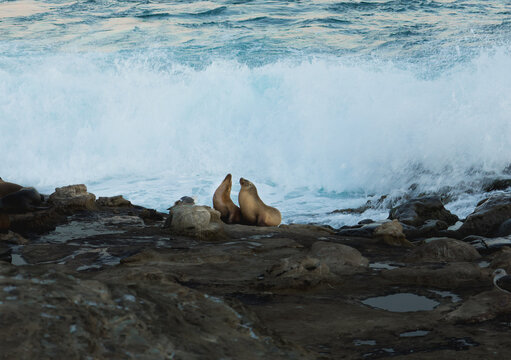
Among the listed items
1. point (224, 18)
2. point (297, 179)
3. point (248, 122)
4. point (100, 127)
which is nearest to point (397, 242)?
point (297, 179)

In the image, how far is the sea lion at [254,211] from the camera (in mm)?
7078

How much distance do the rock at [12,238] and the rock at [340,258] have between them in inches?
95.1

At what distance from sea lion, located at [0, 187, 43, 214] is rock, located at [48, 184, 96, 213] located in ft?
1.13

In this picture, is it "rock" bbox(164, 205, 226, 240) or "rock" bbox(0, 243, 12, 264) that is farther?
"rock" bbox(164, 205, 226, 240)

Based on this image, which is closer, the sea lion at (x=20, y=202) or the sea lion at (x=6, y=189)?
the sea lion at (x=20, y=202)

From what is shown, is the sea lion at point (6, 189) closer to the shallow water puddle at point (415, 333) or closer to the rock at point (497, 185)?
the shallow water puddle at point (415, 333)

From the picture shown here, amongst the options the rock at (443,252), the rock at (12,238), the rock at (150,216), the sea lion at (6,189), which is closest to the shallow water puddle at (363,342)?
the rock at (443,252)

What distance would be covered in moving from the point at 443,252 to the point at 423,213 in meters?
2.97

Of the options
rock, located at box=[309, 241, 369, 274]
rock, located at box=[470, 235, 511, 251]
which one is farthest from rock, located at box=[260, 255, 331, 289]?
rock, located at box=[470, 235, 511, 251]

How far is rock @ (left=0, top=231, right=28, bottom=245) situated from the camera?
4.74 m

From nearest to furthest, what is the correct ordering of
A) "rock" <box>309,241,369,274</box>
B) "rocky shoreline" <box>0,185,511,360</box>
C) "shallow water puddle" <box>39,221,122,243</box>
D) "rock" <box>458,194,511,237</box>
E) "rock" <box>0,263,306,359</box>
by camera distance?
1. "rock" <box>0,263,306,359</box>
2. "rocky shoreline" <box>0,185,511,360</box>
3. "rock" <box>309,241,369,274</box>
4. "shallow water puddle" <box>39,221,122,243</box>
5. "rock" <box>458,194,511,237</box>

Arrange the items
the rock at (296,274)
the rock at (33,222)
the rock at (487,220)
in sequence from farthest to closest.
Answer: the rock at (487,220) → the rock at (33,222) → the rock at (296,274)

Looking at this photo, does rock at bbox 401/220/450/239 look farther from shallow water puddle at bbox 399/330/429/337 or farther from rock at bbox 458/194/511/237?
shallow water puddle at bbox 399/330/429/337

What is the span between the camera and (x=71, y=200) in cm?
690
